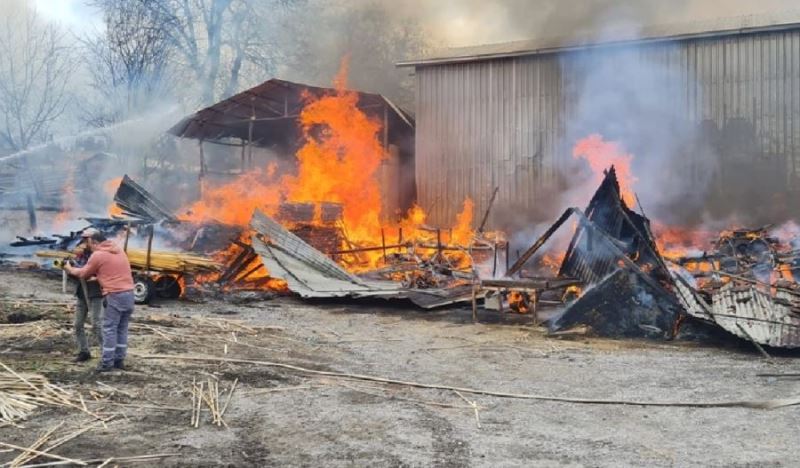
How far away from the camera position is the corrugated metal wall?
15.4 meters

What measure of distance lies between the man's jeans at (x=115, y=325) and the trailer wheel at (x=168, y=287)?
553 centimetres

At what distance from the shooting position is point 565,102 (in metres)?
17.1

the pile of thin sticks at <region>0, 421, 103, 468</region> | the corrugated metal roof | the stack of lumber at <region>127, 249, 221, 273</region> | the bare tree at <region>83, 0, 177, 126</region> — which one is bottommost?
the pile of thin sticks at <region>0, 421, 103, 468</region>

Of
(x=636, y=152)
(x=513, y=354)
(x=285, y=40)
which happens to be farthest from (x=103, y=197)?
(x=513, y=354)

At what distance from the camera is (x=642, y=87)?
53.4 ft

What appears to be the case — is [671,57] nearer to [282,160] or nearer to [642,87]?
[642,87]

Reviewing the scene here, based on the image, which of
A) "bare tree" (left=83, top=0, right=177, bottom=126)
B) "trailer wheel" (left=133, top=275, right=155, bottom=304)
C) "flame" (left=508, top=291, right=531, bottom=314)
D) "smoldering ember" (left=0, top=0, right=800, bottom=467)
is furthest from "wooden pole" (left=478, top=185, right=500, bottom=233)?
"bare tree" (left=83, top=0, right=177, bottom=126)

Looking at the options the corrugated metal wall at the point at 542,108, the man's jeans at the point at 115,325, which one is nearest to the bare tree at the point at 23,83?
the corrugated metal wall at the point at 542,108

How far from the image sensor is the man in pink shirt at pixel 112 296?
712 cm

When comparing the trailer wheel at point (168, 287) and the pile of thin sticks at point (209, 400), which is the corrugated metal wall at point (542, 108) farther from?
the pile of thin sticks at point (209, 400)

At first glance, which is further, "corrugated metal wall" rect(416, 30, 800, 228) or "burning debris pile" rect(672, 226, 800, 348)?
"corrugated metal wall" rect(416, 30, 800, 228)

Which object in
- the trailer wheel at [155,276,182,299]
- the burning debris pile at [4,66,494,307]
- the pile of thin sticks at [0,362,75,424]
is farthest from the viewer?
the burning debris pile at [4,66,494,307]

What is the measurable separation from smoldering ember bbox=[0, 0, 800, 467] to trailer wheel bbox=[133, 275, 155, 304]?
13 centimetres

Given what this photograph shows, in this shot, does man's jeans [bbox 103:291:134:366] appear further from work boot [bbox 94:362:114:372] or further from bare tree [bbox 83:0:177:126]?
bare tree [bbox 83:0:177:126]
